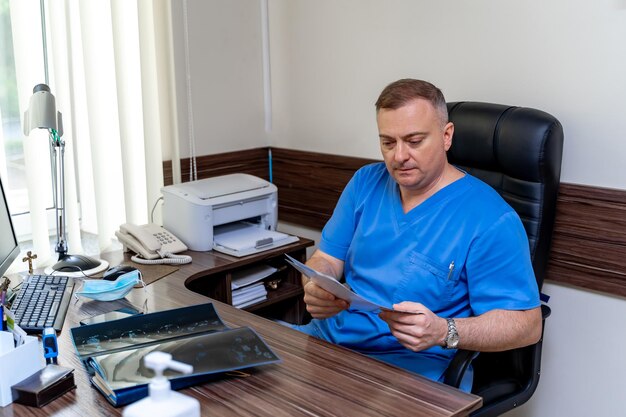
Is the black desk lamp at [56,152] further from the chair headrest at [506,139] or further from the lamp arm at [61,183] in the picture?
the chair headrest at [506,139]

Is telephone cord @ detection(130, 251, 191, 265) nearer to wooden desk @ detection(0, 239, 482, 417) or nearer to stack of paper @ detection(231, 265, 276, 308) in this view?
stack of paper @ detection(231, 265, 276, 308)

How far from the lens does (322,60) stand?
2748mm

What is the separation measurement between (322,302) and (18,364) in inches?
27.8

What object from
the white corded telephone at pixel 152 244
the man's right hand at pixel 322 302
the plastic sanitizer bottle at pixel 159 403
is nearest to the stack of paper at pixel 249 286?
the white corded telephone at pixel 152 244

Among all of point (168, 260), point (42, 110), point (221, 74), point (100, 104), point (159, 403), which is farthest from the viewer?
point (221, 74)

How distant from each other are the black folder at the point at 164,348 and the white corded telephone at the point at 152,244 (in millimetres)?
638

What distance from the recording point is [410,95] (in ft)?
5.46

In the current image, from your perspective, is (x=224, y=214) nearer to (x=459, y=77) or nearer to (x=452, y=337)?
(x=459, y=77)

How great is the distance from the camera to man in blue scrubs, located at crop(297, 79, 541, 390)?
1.56 meters

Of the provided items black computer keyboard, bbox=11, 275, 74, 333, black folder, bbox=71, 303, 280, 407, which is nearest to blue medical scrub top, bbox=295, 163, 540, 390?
black folder, bbox=71, 303, 280, 407

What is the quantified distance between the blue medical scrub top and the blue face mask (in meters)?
0.55

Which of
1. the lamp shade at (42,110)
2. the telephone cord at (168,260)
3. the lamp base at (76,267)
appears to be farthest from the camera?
the telephone cord at (168,260)

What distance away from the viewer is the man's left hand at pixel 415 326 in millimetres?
1427

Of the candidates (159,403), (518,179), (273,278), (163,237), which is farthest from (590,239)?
(159,403)
